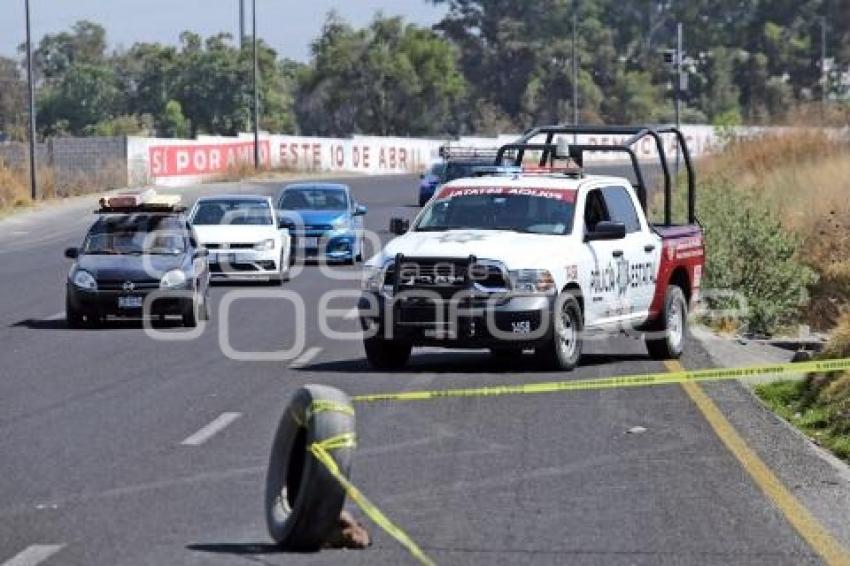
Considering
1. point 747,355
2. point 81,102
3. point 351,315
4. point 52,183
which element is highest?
point 81,102

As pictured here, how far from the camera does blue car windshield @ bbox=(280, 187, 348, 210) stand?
1532 inches

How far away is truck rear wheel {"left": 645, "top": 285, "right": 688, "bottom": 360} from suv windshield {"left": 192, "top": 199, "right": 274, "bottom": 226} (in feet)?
42.9

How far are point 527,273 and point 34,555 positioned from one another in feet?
31.1

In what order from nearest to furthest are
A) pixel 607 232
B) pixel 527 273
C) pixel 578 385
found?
pixel 578 385 → pixel 527 273 → pixel 607 232

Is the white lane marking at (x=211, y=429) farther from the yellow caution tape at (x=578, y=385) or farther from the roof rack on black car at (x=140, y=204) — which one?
the roof rack on black car at (x=140, y=204)

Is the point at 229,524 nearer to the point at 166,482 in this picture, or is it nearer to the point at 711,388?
the point at 166,482

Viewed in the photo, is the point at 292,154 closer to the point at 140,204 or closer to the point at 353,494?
the point at 140,204

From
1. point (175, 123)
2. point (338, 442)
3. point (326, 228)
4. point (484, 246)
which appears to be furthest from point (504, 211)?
point (175, 123)

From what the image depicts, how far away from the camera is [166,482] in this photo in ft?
40.0

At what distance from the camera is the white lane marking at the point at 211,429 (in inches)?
558

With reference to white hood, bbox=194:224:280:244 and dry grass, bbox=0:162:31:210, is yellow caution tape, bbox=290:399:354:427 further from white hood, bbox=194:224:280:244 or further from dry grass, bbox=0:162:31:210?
dry grass, bbox=0:162:31:210

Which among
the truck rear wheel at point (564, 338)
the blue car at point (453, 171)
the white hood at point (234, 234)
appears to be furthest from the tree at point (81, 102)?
the truck rear wheel at point (564, 338)

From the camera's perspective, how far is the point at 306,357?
69.4 feet

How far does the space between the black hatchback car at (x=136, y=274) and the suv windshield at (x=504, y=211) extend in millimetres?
5534
